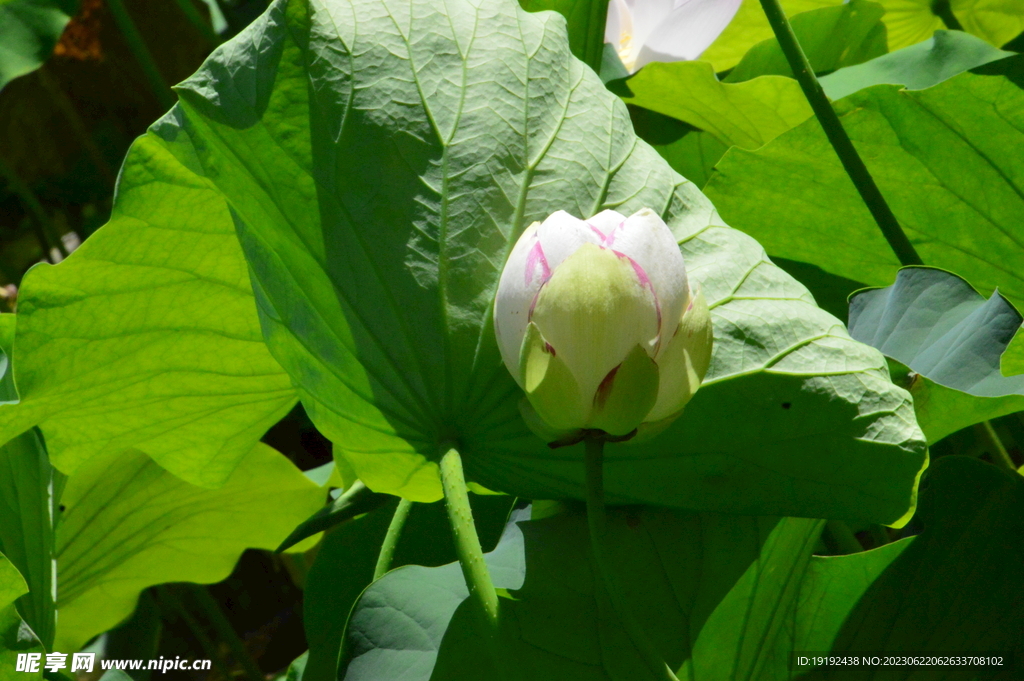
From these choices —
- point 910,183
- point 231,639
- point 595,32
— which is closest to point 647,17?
point 595,32

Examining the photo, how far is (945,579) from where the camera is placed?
57 cm

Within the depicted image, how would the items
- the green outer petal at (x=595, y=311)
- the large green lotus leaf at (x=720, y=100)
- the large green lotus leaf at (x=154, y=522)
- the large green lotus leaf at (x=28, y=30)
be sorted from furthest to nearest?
the large green lotus leaf at (x=28, y=30) < the large green lotus leaf at (x=154, y=522) < the large green lotus leaf at (x=720, y=100) < the green outer petal at (x=595, y=311)

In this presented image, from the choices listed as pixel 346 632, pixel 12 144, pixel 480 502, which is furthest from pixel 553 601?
pixel 12 144

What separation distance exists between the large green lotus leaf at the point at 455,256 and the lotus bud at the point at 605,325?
0.08 metres

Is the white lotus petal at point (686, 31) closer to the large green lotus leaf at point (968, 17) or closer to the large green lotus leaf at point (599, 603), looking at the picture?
the large green lotus leaf at point (968, 17)

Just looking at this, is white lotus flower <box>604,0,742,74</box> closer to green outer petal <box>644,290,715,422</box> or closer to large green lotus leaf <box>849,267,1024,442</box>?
large green lotus leaf <box>849,267,1024,442</box>

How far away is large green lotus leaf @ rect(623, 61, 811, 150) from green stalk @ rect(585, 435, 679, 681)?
1.77 feet

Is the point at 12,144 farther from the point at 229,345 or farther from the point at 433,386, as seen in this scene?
the point at 433,386

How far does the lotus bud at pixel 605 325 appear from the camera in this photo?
393 millimetres

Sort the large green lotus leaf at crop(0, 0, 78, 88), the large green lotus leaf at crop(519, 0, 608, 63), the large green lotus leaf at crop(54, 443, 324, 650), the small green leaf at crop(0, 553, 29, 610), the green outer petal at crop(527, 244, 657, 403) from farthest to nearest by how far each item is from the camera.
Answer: the large green lotus leaf at crop(0, 0, 78, 88)
the large green lotus leaf at crop(54, 443, 324, 650)
the large green lotus leaf at crop(519, 0, 608, 63)
the small green leaf at crop(0, 553, 29, 610)
the green outer petal at crop(527, 244, 657, 403)

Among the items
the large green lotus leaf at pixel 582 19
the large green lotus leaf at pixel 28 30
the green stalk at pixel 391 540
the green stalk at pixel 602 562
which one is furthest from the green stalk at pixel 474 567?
the large green lotus leaf at pixel 28 30

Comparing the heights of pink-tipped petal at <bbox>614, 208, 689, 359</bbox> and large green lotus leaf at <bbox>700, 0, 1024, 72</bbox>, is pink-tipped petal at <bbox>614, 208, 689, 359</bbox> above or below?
above

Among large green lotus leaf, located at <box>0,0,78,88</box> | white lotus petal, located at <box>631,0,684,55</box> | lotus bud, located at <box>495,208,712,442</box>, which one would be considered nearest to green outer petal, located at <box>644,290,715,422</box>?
lotus bud, located at <box>495,208,712,442</box>

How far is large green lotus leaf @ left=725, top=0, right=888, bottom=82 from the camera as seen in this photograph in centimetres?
94
